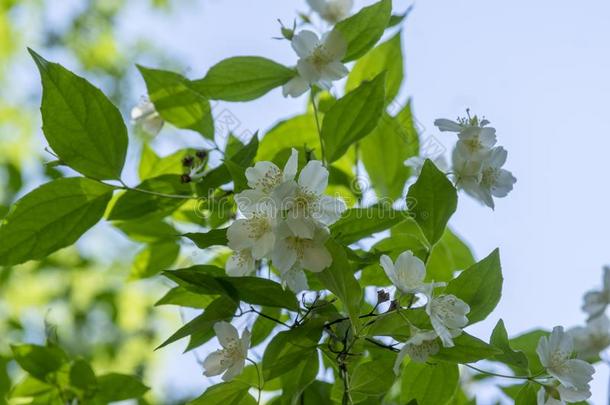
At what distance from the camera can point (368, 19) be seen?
1185 millimetres

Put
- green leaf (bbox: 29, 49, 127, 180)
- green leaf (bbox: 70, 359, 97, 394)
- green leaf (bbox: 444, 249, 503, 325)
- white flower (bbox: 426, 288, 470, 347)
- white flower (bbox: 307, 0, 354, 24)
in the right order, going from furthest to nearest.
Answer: white flower (bbox: 307, 0, 354, 24) → green leaf (bbox: 70, 359, 97, 394) → green leaf (bbox: 29, 49, 127, 180) → green leaf (bbox: 444, 249, 503, 325) → white flower (bbox: 426, 288, 470, 347)

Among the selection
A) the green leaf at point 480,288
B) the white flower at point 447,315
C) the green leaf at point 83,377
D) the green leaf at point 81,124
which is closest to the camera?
the white flower at point 447,315

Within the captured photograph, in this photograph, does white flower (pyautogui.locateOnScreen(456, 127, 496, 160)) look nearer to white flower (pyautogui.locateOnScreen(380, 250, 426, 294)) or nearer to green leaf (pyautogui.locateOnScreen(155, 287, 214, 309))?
white flower (pyautogui.locateOnScreen(380, 250, 426, 294))

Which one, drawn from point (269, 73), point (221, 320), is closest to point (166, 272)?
point (221, 320)

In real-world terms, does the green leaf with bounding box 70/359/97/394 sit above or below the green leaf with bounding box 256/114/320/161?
below

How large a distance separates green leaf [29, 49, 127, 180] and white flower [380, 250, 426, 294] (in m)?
0.48

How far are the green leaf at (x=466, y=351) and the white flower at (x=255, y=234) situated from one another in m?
0.25

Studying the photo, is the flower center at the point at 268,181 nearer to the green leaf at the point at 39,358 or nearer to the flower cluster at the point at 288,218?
the flower cluster at the point at 288,218

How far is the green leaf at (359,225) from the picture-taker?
3.20ft

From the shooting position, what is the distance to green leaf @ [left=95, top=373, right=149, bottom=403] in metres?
1.33

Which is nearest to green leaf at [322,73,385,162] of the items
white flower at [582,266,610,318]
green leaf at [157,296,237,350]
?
green leaf at [157,296,237,350]

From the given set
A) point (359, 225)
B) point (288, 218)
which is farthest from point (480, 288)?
point (288, 218)

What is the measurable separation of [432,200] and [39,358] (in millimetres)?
818

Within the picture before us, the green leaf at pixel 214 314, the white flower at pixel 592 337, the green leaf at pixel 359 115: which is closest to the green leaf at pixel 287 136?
the green leaf at pixel 359 115
